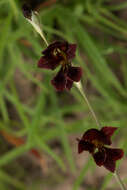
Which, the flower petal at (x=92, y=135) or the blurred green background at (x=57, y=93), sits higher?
the flower petal at (x=92, y=135)

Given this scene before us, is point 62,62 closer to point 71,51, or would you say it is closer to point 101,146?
point 71,51

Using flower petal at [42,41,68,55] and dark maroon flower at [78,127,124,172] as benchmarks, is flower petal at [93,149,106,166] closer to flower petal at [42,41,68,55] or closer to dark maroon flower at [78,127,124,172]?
dark maroon flower at [78,127,124,172]

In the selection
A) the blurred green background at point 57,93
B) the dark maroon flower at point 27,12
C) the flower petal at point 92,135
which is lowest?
the blurred green background at point 57,93

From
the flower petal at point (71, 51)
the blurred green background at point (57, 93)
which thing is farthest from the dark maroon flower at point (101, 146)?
the blurred green background at point (57, 93)

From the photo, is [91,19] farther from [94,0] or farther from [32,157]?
[32,157]

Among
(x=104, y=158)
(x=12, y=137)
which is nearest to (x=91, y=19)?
(x=12, y=137)

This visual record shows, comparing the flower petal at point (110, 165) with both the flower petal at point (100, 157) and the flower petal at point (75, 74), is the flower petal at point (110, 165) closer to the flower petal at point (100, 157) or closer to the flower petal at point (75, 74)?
the flower petal at point (100, 157)

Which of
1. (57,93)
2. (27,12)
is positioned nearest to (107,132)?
(27,12)
